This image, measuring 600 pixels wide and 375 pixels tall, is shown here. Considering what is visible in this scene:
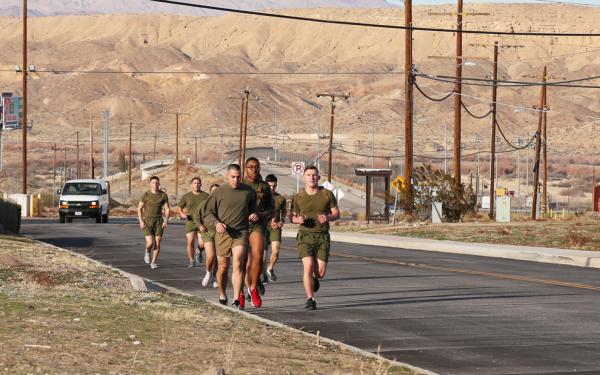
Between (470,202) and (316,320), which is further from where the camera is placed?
(470,202)

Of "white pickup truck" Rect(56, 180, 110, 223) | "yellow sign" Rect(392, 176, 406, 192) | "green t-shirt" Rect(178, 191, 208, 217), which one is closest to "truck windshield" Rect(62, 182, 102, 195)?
"white pickup truck" Rect(56, 180, 110, 223)

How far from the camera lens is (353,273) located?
2567cm

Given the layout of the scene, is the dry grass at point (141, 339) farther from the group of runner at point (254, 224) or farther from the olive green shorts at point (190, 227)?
the olive green shorts at point (190, 227)

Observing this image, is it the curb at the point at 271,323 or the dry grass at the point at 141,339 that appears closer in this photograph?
the dry grass at the point at 141,339

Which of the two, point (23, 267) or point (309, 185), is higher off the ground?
point (309, 185)

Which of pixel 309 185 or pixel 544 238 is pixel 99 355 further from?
pixel 544 238

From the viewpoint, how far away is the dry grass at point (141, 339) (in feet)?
34.5

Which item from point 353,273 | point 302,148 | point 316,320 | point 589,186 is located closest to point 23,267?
point 353,273

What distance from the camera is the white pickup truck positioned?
5944 cm

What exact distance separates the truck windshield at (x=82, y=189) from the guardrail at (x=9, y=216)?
14.8m

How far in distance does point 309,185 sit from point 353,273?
8.05 meters

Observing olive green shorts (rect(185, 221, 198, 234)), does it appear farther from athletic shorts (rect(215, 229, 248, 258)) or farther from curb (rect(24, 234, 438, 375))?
athletic shorts (rect(215, 229, 248, 258))

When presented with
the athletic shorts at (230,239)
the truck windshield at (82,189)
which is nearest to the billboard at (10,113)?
the truck windshield at (82,189)

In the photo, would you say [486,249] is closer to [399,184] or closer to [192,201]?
[192,201]
